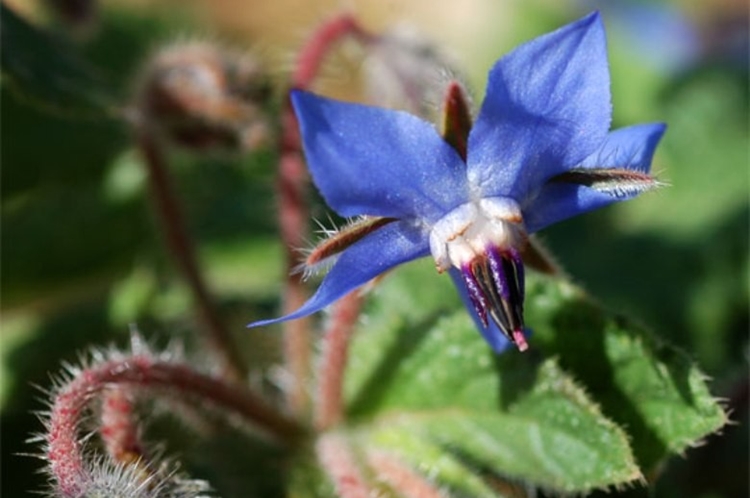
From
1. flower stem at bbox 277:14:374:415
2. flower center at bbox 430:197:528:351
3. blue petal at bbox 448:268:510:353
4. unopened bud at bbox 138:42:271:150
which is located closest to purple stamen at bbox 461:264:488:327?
flower center at bbox 430:197:528:351

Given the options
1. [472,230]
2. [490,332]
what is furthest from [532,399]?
[472,230]

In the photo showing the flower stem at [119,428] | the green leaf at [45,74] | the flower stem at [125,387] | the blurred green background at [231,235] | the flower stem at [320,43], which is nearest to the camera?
the flower stem at [125,387]

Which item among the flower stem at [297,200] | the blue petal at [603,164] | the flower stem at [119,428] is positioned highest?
the flower stem at [297,200]

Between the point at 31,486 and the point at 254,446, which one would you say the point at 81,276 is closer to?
the point at 31,486

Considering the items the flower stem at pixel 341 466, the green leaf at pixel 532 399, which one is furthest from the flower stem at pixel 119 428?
the green leaf at pixel 532 399

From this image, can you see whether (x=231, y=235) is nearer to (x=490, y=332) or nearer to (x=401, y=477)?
(x=401, y=477)

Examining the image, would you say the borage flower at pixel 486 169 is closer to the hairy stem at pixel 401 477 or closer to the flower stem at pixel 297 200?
the hairy stem at pixel 401 477

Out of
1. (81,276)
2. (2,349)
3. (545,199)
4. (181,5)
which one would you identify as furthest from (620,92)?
(545,199)
